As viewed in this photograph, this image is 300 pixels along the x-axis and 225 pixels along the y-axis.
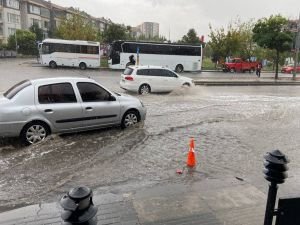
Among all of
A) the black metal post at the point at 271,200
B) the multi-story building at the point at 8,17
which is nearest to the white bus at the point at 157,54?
the black metal post at the point at 271,200

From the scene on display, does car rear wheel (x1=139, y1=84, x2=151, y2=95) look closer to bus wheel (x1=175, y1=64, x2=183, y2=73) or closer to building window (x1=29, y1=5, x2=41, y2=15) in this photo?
bus wheel (x1=175, y1=64, x2=183, y2=73)

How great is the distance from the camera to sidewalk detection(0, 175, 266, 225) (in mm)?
4078

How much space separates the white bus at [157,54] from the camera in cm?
3447

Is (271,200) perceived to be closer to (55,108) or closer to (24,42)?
(55,108)

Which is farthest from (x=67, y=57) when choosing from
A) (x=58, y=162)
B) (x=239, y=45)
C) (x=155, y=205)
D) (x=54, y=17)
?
(x=54, y=17)

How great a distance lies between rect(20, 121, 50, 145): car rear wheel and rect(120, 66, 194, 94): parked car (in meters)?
10.1

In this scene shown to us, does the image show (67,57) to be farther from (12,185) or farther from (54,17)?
(54,17)

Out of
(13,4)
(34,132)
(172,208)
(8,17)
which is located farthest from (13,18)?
(172,208)

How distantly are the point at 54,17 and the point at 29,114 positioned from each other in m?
94.2

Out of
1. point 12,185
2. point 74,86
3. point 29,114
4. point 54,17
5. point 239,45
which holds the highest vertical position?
point 54,17

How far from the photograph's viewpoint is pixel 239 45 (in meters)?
48.2

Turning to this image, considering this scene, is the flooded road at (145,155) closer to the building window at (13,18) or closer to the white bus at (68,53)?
the white bus at (68,53)

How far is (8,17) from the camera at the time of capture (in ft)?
237

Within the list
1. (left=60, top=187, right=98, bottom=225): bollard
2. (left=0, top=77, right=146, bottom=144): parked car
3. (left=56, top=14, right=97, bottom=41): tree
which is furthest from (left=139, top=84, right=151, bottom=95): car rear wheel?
(left=56, top=14, right=97, bottom=41): tree
